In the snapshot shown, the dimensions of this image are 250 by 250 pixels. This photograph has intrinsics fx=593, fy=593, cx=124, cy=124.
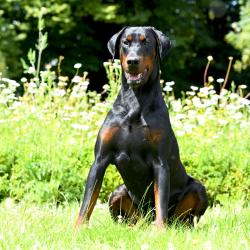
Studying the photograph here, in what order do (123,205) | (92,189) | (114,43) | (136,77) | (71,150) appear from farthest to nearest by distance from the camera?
1. (71,150)
2. (123,205)
3. (114,43)
4. (92,189)
5. (136,77)

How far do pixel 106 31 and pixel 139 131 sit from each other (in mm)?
17387

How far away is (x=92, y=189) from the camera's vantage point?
4484 mm

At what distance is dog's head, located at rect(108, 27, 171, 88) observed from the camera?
14.2 feet

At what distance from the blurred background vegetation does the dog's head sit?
1281 centimetres

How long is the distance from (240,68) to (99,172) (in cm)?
1770

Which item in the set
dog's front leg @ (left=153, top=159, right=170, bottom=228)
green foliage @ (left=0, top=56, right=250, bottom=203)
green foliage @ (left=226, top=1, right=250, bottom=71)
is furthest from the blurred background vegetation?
dog's front leg @ (left=153, top=159, right=170, bottom=228)

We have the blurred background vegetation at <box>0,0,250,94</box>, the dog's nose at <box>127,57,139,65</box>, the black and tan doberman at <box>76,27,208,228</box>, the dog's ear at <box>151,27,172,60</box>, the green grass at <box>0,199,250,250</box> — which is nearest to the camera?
the green grass at <box>0,199,250,250</box>

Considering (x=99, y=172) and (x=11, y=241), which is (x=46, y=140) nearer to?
(x=99, y=172)

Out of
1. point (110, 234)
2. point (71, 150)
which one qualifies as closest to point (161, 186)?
point (110, 234)

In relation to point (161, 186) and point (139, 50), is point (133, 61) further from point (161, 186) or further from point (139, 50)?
point (161, 186)

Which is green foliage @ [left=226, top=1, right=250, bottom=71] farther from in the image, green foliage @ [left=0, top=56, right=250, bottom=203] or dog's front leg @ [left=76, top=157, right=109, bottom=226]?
dog's front leg @ [left=76, top=157, right=109, bottom=226]

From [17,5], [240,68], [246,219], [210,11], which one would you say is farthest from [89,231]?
[210,11]

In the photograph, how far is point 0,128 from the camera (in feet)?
23.6

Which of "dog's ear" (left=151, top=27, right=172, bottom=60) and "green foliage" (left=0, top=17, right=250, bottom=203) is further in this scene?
"green foliage" (left=0, top=17, right=250, bottom=203)
